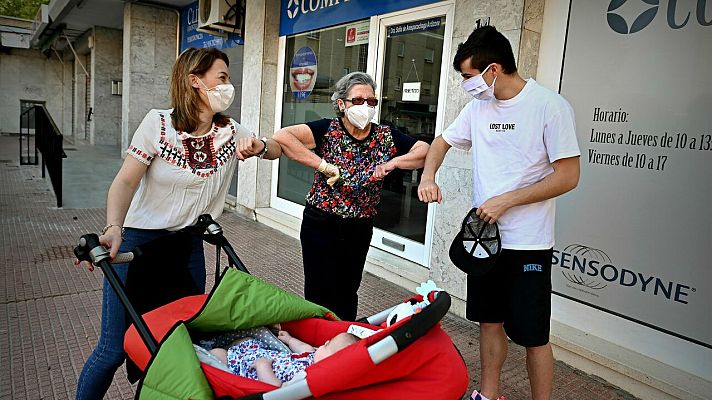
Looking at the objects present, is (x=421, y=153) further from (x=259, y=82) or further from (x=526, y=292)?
(x=259, y=82)

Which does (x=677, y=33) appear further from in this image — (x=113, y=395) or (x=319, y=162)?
→ (x=113, y=395)

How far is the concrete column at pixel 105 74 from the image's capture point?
52.1 feet

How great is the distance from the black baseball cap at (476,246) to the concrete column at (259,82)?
17.8 feet

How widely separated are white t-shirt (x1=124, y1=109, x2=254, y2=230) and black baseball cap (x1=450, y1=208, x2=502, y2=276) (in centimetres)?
122

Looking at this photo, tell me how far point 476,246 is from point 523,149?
52cm

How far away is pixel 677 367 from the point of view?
3189mm

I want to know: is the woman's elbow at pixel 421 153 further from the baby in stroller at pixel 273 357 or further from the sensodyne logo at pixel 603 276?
the baby in stroller at pixel 273 357

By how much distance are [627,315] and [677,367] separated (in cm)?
41

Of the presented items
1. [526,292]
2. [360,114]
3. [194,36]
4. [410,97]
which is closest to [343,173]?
[360,114]

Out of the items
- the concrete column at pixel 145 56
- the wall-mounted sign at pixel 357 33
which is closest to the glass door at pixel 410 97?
the wall-mounted sign at pixel 357 33

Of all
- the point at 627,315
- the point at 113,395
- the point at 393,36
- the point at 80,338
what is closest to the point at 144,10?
the point at 393,36

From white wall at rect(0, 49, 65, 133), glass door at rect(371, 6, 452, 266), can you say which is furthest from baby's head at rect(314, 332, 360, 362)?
white wall at rect(0, 49, 65, 133)

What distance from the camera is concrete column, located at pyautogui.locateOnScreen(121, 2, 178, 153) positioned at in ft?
37.6

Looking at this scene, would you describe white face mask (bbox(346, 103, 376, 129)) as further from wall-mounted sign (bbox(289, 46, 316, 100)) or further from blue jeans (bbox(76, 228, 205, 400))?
wall-mounted sign (bbox(289, 46, 316, 100))
